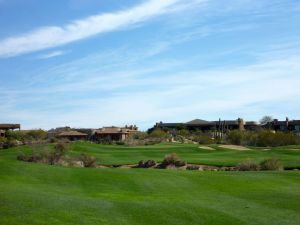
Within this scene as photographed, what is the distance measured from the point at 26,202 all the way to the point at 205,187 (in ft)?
33.0

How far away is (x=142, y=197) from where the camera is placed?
19.6 meters

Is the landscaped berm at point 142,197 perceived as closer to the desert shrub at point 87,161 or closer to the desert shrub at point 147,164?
the desert shrub at point 87,161

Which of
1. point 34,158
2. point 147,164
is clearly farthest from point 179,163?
point 34,158

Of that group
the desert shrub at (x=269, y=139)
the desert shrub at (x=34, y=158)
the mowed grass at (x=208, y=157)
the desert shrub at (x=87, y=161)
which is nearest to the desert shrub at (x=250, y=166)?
the mowed grass at (x=208, y=157)

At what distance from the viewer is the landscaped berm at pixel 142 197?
14602mm

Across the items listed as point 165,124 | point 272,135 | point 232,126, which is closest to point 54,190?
point 272,135

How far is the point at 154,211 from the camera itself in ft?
52.1

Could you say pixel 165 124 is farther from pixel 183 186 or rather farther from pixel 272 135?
pixel 183 186

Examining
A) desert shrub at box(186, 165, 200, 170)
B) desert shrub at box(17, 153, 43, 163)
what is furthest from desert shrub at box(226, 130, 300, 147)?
desert shrub at box(17, 153, 43, 163)

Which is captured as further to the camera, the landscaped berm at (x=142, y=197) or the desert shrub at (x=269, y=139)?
the desert shrub at (x=269, y=139)

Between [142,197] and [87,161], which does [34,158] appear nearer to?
[87,161]

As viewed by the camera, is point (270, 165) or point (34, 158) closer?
point (270, 165)

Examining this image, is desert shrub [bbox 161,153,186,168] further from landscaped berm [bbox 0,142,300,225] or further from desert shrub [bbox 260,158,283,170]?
landscaped berm [bbox 0,142,300,225]

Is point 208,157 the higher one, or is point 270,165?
point 208,157
